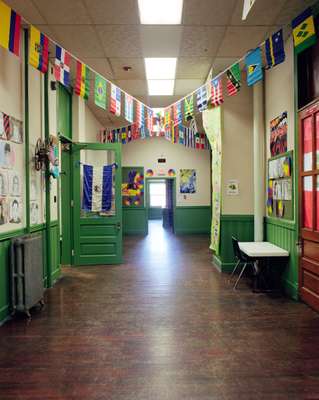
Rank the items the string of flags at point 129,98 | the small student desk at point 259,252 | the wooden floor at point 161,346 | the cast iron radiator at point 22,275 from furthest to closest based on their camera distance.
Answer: the small student desk at point 259,252 < the cast iron radiator at point 22,275 < the string of flags at point 129,98 < the wooden floor at point 161,346

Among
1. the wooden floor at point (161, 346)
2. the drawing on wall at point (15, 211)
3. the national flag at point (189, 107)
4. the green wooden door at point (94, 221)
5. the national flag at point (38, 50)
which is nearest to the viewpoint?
the wooden floor at point (161, 346)

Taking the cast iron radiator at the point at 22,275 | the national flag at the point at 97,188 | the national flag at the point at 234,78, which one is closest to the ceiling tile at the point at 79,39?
the national flag at the point at 234,78

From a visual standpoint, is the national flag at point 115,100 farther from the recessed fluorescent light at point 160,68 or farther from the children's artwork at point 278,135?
the children's artwork at point 278,135

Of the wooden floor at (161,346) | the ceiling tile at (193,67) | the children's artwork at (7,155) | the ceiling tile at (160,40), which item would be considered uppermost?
the ceiling tile at (193,67)

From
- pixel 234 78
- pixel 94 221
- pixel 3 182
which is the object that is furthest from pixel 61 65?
pixel 94 221

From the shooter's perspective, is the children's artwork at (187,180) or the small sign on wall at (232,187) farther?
the children's artwork at (187,180)

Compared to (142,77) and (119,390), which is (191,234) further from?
(119,390)

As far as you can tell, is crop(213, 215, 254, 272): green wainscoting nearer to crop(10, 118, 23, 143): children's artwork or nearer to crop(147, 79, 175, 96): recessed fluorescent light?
crop(147, 79, 175, 96): recessed fluorescent light

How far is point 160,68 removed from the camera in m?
5.61

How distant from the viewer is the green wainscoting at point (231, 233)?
570 cm

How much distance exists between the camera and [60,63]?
3.79m

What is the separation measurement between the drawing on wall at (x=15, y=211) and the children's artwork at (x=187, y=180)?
25.8 ft

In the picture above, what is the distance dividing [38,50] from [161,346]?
308cm

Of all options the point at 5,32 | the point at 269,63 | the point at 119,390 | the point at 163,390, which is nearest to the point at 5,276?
the point at 119,390
